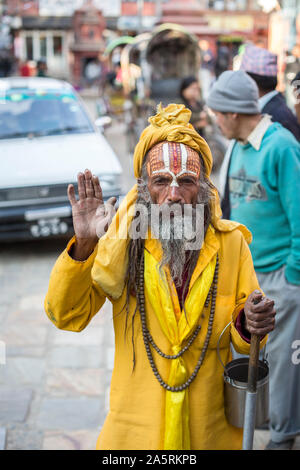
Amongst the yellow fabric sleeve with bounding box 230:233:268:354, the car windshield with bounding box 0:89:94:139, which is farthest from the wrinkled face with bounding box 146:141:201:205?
the car windshield with bounding box 0:89:94:139

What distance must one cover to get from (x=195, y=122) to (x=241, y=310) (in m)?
7.85

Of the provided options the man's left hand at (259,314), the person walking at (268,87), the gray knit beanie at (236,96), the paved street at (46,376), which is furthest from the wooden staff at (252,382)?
the person walking at (268,87)

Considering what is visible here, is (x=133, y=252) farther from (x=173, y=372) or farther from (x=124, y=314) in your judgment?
(x=173, y=372)

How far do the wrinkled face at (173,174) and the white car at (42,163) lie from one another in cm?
434

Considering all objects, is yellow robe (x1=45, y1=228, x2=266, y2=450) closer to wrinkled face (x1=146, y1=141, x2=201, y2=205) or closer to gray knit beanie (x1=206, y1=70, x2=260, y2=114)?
wrinkled face (x1=146, y1=141, x2=201, y2=205)

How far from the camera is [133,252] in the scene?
6.67 feet

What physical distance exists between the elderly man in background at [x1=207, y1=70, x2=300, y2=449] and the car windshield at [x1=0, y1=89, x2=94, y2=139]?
4322mm

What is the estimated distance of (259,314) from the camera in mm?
1816

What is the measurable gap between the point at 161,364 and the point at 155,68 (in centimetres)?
1396

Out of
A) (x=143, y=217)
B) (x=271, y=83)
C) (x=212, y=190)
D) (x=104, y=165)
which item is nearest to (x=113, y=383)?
(x=143, y=217)

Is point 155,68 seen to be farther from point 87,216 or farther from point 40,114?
point 87,216

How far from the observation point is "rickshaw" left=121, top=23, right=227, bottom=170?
12.6 metres
